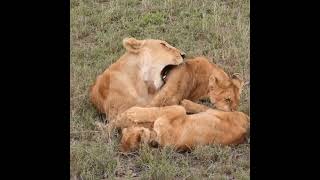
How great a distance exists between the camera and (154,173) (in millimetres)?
5355

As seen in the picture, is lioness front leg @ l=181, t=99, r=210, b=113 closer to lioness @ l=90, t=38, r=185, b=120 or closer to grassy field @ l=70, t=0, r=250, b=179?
lioness @ l=90, t=38, r=185, b=120

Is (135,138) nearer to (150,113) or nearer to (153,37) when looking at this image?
(150,113)

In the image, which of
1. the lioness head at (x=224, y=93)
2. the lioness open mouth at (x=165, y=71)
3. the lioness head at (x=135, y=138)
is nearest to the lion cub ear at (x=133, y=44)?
the lioness open mouth at (x=165, y=71)

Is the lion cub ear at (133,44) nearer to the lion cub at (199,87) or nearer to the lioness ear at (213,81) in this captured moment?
the lion cub at (199,87)

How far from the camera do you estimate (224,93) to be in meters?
6.30

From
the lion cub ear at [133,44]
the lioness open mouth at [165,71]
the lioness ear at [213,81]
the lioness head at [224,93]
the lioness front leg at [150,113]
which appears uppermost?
the lion cub ear at [133,44]

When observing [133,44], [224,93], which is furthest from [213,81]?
[133,44]

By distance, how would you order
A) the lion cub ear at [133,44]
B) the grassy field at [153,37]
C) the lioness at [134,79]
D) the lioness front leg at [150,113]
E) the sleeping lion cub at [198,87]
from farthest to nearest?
1. the lion cub ear at [133,44]
2. the lioness at [134,79]
3. the sleeping lion cub at [198,87]
4. the lioness front leg at [150,113]
5. the grassy field at [153,37]

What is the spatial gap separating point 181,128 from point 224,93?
2.43 ft

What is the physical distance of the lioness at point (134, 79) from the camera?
6340 millimetres

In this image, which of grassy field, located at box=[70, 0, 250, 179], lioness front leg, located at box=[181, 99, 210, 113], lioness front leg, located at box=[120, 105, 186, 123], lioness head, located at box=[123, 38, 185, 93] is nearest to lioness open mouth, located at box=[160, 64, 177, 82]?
lioness head, located at box=[123, 38, 185, 93]

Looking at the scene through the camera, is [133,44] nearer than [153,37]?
Yes

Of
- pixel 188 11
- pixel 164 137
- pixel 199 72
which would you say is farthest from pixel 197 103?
pixel 188 11

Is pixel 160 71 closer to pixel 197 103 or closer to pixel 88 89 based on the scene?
pixel 197 103
